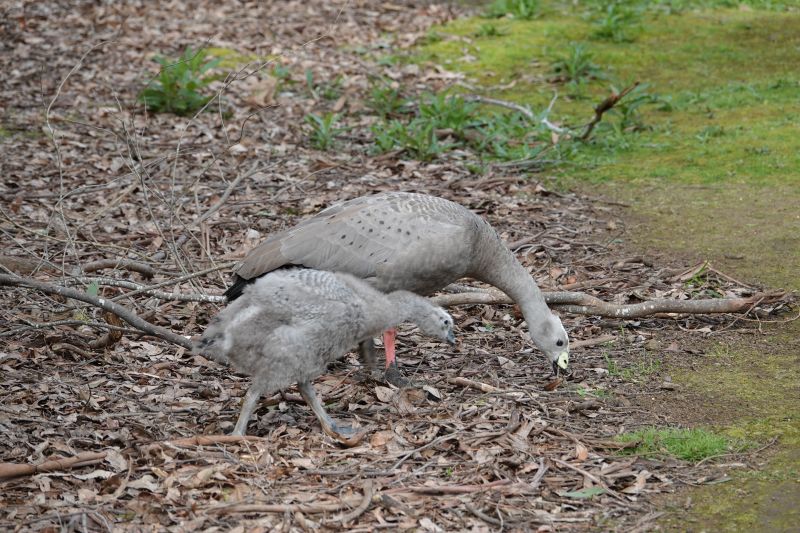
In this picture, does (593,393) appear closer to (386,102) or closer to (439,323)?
(439,323)

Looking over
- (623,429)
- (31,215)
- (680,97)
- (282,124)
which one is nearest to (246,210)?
(31,215)

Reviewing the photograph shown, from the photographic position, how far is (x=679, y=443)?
571 cm

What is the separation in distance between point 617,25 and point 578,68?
77.9 inches

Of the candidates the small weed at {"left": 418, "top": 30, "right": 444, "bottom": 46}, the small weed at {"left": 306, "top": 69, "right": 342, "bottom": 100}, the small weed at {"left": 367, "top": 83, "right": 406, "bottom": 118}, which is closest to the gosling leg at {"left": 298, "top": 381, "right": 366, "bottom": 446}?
the small weed at {"left": 367, "top": 83, "right": 406, "bottom": 118}

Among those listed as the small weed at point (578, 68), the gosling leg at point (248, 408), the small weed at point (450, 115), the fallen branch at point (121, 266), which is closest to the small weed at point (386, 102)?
the small weed at point (450, 115)

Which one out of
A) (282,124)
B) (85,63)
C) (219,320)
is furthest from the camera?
(85,63)

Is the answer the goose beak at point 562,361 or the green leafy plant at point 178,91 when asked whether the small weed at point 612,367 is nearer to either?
the goose beak at point 562,361

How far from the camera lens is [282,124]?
38.6 ft

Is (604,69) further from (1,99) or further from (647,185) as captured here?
(1,99)

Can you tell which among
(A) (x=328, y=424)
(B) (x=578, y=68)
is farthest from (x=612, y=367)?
(B) (x=578, y=68)

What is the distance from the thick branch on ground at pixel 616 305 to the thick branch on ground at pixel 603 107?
3195 mm

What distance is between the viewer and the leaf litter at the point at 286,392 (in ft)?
16.6

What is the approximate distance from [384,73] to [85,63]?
3810 millimetres

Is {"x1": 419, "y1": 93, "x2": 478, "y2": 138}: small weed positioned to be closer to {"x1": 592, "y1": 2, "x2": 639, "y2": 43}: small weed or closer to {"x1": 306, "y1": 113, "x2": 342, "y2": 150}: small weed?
{"x1": 306, "y1": 113, "x2": 342, "y2": 150}: small weed
